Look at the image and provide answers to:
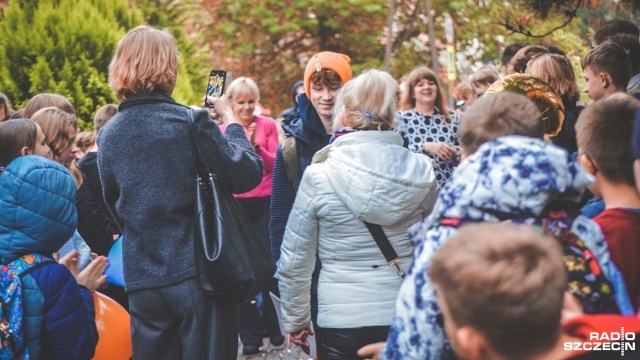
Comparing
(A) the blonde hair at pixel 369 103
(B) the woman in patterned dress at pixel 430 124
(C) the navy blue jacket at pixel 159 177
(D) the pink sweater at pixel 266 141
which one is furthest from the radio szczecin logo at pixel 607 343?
(D) the pink sweater at pixel 266 141

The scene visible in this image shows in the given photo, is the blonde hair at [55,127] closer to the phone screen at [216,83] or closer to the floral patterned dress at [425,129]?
the phone screen at [216,83]

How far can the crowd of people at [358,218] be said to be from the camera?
6.74 ft

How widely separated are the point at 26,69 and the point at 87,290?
5.21m

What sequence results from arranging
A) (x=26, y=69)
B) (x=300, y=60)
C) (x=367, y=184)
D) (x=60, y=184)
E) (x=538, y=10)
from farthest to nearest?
(x=300, y=60) → (x=26, y=69) → (x=538, y=10) → (x=60, y=184) → (x=367, y=184)

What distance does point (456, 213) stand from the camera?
2512 mm

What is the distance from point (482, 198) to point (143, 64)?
2.16m

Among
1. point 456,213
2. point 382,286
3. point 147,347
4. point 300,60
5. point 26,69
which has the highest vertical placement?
point 456,213

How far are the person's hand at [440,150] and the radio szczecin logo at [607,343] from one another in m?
4.93

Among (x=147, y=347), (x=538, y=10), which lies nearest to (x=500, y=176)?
(x=147, y=347)

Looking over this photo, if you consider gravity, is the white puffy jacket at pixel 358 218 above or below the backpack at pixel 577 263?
below

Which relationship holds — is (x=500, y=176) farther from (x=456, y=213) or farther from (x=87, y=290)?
(x=87, y=290)

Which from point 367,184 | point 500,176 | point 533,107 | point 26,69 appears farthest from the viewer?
point 26,69

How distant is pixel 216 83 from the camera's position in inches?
179

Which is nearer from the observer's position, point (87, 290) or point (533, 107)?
point (533, 107)
